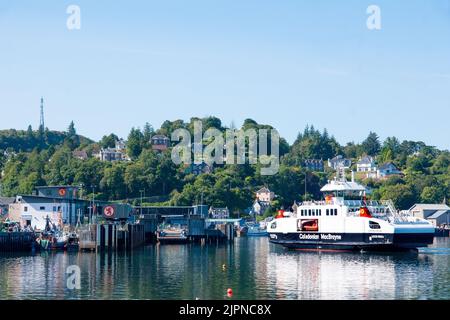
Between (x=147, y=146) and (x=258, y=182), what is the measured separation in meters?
36.0

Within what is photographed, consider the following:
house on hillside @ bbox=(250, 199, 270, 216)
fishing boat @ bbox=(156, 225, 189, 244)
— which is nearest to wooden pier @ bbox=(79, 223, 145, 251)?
fishing boat @ bbox=(156, 225, 189, 244)

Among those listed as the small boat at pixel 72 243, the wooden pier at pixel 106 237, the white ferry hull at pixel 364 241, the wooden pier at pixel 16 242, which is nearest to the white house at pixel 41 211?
the small boat at pixel 72 243

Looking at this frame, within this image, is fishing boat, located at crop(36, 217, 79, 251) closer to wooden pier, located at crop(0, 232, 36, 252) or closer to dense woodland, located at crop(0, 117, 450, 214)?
wooden pier, located at crop(0, 232, 36, 252)

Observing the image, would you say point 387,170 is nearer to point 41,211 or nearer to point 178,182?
Answer: point 178,182

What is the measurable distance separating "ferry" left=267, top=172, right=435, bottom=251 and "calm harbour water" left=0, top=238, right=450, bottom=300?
177 cm

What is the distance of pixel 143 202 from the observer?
147000mm

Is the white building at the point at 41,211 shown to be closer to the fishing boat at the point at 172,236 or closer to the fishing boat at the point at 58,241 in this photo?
the fishing boat at the point at 58,241

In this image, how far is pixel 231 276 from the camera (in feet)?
187

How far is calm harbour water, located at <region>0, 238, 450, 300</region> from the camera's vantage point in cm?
4772

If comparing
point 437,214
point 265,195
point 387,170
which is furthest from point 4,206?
point 387,170

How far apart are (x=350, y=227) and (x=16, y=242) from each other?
34452 millimetres

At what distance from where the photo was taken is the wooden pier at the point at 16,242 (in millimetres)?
79688

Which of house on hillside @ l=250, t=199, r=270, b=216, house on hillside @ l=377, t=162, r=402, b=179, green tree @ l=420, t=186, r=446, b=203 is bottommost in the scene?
house on hillside @ l=250, t=199, r=270, b=216

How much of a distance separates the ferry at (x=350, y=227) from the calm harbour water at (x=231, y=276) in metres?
1.77
